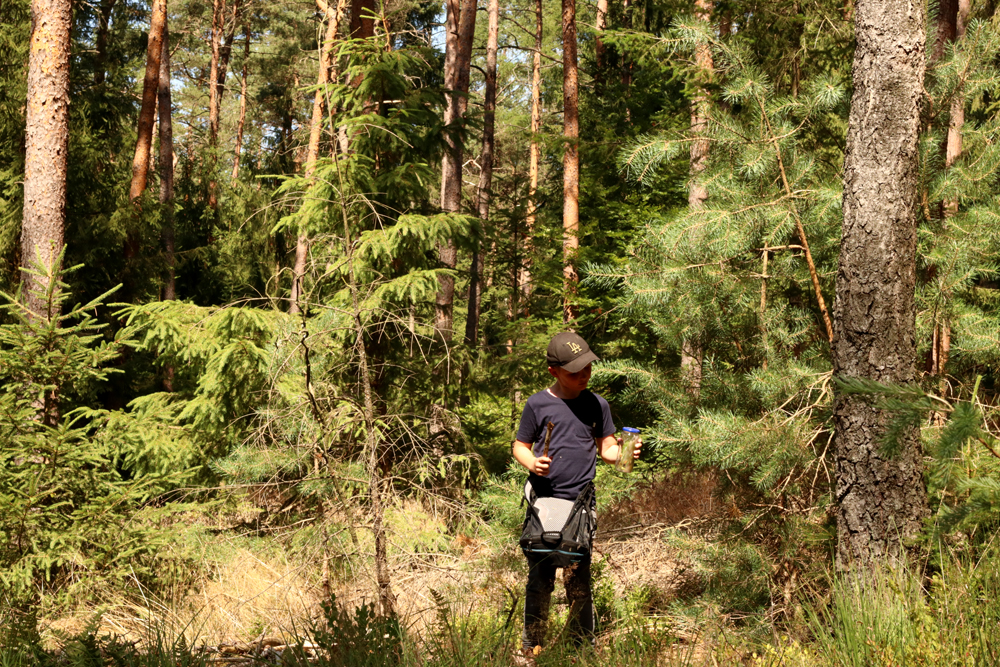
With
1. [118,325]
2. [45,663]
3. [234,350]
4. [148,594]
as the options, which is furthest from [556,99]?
[45,663]

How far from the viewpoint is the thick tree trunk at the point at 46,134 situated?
8367mm

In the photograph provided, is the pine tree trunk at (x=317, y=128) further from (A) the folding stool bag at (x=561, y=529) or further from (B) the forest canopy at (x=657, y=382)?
(A) the folding stool bag at (x=561, y=529)

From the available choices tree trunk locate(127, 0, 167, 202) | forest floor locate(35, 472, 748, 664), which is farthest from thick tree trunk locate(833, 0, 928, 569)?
tree trunk locate(127, 0, 167, 202)

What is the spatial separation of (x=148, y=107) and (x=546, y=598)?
43.2 feet

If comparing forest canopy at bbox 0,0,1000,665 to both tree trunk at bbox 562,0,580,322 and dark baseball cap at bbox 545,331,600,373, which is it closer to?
tree trunk at bbox 562,0,580,322

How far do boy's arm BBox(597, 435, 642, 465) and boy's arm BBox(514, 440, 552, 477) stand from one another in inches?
13.4

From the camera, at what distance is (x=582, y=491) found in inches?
160

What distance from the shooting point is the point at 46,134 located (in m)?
8.41

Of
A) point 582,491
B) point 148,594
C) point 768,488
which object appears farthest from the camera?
point 148,594

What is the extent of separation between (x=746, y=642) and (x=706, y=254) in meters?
2.74

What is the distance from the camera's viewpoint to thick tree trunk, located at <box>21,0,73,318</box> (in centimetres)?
837

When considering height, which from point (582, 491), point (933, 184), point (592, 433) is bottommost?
point (582, 491)

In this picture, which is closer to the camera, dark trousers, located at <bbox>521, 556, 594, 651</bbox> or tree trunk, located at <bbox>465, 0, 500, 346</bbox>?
dark trousers, located at <bbox>521, 556, 594, 651</bbox>

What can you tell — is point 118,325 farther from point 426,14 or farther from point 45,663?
point 426,14
